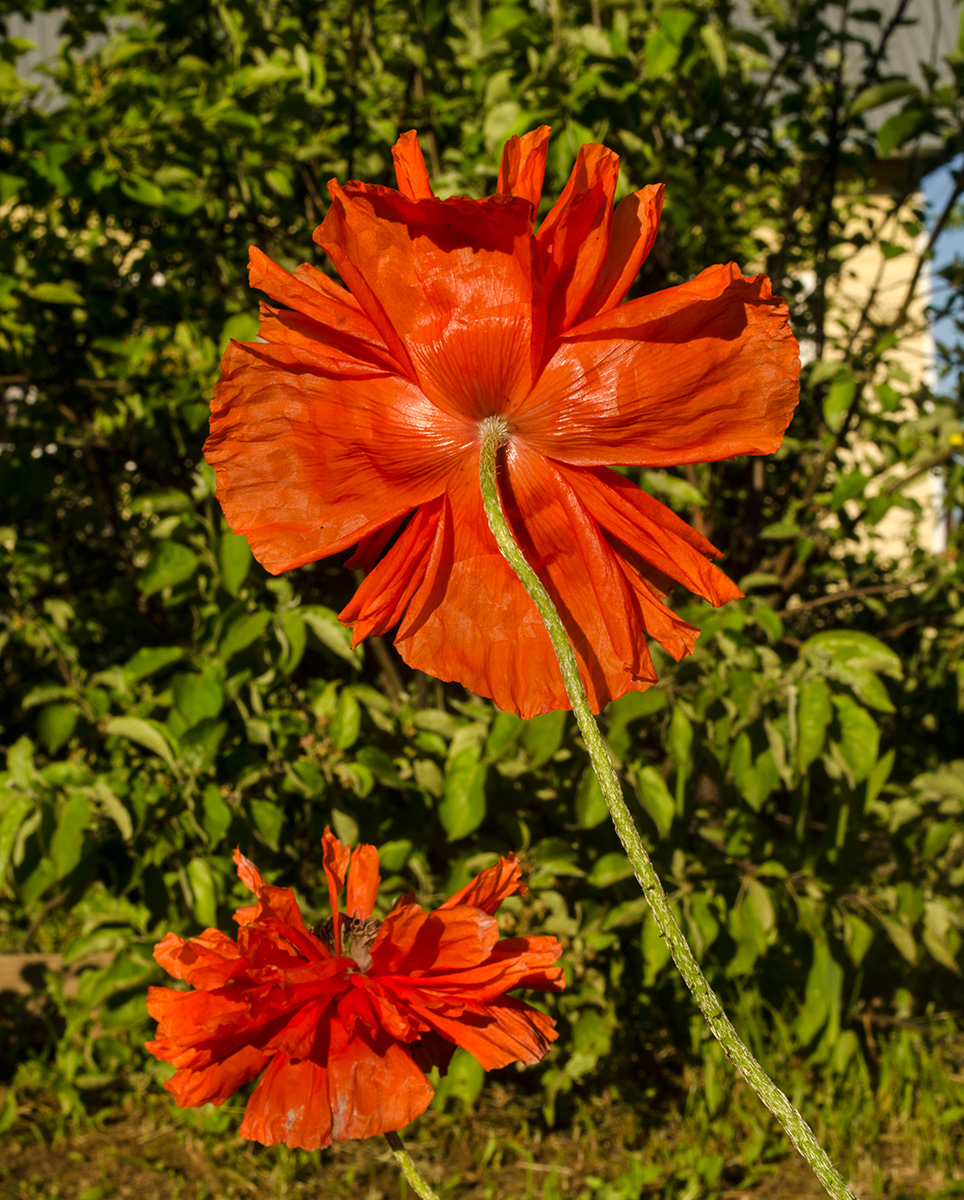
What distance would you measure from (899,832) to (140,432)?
2147mm

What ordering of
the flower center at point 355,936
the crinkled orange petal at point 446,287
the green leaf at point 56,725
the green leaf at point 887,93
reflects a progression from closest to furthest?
the crinkled orange petal at point 446,287 → the flower center at point 355,936 → the green leaf at point 56,725 → the green leaf at point 887,93

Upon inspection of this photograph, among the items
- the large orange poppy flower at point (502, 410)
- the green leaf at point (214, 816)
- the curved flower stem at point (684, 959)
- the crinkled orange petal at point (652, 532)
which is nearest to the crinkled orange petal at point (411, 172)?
the large orange poppy flower at point (502, 410)

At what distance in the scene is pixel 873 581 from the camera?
3275mm

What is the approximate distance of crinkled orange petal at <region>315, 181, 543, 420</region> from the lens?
0.70 m

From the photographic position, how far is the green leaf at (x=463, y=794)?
6.66 feet

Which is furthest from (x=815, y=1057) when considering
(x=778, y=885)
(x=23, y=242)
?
(x=23, y=242)

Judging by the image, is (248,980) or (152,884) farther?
(152,884)

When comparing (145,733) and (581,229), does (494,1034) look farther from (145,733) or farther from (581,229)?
(145,733)

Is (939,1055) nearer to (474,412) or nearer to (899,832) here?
(899,832)

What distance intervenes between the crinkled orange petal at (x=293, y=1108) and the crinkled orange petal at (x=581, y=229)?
0.61 meters

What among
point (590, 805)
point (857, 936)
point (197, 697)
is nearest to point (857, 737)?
point (590, 805)

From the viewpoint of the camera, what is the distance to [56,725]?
2.10 metres

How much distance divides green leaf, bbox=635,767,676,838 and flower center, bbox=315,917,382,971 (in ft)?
3.48

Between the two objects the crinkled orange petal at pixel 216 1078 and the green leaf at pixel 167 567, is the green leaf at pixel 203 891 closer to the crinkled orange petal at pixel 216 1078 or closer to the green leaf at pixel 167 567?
the green leaf at pixel 167 567
